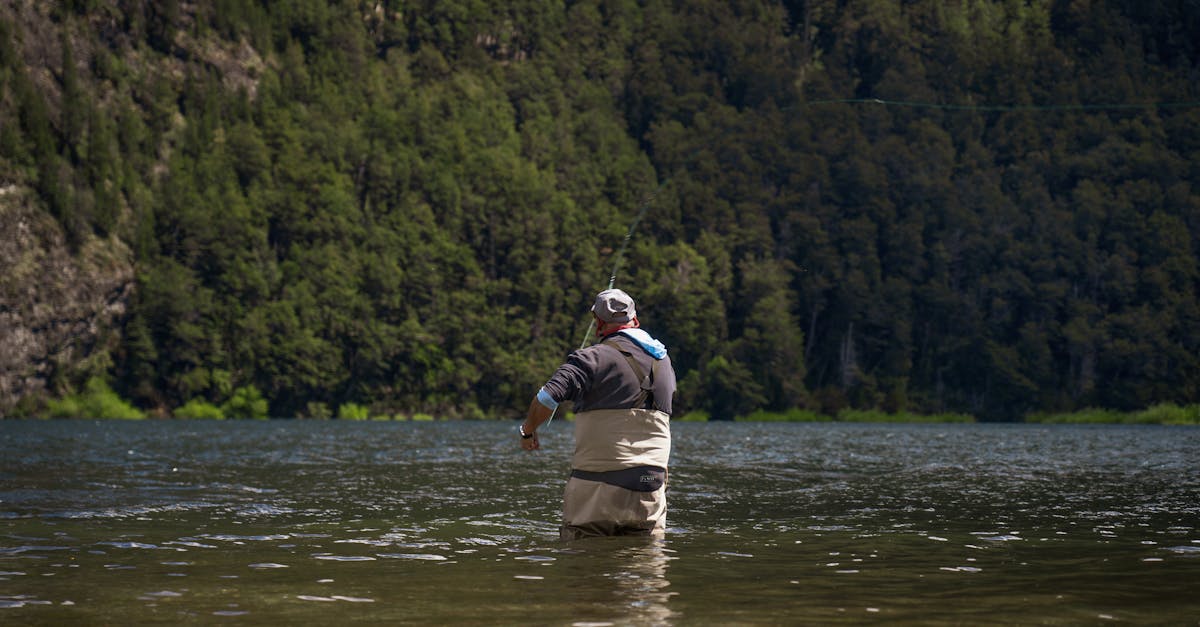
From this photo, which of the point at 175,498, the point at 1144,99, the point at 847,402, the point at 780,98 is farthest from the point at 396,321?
the point at 175,498

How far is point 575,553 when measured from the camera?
12.6 m

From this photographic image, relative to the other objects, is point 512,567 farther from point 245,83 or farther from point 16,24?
point 245,83

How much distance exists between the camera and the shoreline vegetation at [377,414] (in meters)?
120

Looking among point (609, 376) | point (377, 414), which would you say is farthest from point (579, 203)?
point (609, 376)

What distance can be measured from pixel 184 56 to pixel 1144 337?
337ft

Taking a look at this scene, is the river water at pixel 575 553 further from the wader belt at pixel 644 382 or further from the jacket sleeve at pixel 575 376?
the jacket sleeve at pixel 575 376

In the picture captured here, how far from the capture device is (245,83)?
161 m

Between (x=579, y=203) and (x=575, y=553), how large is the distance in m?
157

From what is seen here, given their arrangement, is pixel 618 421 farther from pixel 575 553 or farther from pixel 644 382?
pixel 575 553

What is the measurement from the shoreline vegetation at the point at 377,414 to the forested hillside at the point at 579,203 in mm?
1611

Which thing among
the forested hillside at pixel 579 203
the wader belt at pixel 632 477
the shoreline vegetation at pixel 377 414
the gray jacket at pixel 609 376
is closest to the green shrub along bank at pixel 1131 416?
A: the shoreline vegetation at pixel 377 414

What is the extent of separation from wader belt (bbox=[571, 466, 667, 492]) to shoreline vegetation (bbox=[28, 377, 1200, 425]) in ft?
367

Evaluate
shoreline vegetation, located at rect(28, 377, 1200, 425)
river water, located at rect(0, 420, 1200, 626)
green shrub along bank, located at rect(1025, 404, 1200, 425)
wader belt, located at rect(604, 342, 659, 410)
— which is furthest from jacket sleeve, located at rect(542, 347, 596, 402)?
green shrub along bank, located at rect(1025, 404, 1200, 425)

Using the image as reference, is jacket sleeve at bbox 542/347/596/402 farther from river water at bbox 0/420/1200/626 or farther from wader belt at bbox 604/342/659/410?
river water at bbox 0/420/1200/626
